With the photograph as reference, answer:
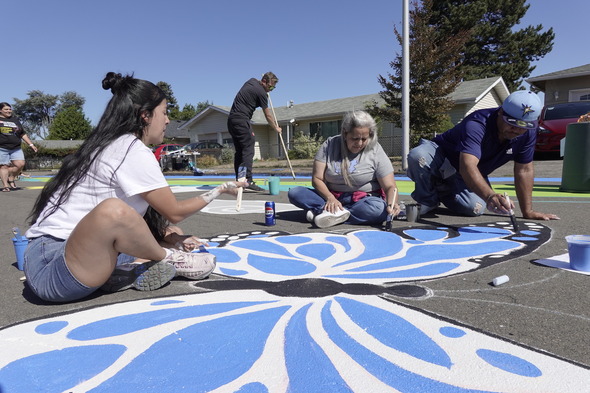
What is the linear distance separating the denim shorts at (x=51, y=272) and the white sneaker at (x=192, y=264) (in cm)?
46

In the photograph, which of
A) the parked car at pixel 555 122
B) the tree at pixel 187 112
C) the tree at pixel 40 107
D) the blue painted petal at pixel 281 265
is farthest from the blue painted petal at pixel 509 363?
the tree at pixel 40 107

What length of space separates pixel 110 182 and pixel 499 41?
33.7 meters

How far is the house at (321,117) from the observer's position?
20.1 metres

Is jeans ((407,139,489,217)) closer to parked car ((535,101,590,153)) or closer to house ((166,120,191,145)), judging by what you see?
parked car ((535,101,590,153))

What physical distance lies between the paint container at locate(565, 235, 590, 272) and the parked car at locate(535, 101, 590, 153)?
9647mm

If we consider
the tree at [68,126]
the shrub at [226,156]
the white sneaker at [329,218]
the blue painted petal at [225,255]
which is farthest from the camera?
the tree at [68,126]

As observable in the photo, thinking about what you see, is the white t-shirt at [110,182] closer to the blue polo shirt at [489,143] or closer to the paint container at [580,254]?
the paint container at [580,254]

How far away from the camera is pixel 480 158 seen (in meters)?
3.71

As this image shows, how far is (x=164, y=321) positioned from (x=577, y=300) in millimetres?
1959

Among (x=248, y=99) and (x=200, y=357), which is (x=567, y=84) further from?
(x=200, y=357)

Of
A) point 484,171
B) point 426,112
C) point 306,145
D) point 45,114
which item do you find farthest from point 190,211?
point 45,114

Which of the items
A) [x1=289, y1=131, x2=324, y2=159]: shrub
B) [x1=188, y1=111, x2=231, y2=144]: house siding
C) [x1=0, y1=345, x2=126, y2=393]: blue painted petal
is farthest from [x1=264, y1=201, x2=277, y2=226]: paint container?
[x1=188, y1=111, x2=231, y2=144]: house siding

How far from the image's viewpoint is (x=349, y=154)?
150 inches

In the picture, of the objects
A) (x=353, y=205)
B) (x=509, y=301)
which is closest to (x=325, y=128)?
(x=353, y=205)
